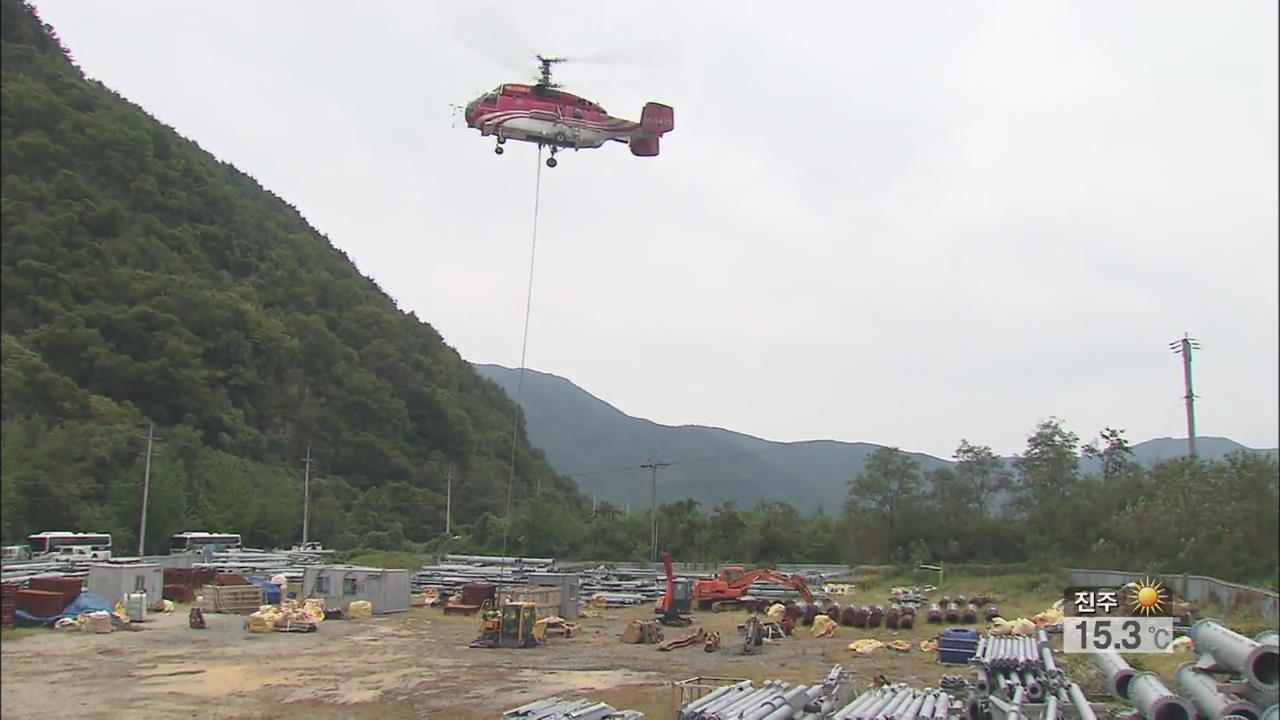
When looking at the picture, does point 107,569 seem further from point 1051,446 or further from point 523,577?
point 1051,446

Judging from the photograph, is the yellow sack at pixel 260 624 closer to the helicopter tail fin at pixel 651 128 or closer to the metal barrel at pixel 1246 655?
the helicopter tail fin at pixel 651 128

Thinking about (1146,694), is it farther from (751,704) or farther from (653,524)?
(653,524)

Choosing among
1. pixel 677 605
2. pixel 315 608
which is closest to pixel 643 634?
pixel 677 605

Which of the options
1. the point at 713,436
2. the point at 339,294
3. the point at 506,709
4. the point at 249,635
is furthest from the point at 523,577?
the point at 713,436

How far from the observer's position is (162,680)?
17781mm

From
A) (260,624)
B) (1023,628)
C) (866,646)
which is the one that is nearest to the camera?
(866,646)

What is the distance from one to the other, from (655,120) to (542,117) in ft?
8.40

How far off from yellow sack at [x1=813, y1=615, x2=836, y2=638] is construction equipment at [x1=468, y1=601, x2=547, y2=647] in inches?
310

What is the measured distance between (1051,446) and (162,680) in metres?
49.8

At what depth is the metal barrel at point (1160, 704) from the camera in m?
10.1

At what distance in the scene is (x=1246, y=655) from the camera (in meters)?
9.90

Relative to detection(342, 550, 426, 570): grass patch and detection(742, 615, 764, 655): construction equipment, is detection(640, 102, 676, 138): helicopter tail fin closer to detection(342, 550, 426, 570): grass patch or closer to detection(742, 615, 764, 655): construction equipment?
detection(742, 615, 764, 655): construction equipment

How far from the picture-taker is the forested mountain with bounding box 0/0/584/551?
358cm
